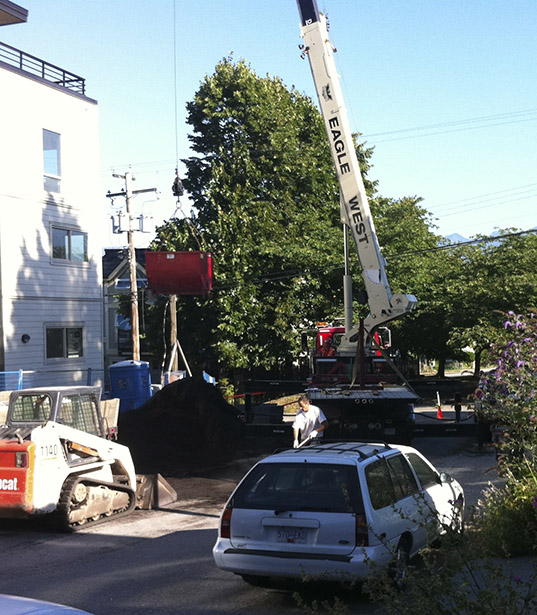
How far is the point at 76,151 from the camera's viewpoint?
30172mm

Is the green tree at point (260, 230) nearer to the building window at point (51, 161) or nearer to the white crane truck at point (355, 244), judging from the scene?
the building window at point (51, 161)

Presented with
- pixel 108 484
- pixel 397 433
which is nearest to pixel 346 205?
pixel 397 433

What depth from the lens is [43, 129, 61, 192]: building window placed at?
2897 cm

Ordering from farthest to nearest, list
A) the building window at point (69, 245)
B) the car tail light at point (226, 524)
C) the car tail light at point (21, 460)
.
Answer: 1. the building window at point (69, 245)
2. the car tail light at point (21, 460)
3. the car tail light at point (226, 524)

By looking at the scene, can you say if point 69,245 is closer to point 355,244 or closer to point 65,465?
point 355,244

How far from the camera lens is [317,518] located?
7.95 m

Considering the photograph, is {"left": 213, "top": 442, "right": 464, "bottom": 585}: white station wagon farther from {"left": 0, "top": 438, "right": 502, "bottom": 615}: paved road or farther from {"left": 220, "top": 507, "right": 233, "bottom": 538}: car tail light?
{"left": 0, "top": 438, "right": 502, "bottom": 615}: paved road

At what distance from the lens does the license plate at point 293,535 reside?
7.94m

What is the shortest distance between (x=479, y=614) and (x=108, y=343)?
182 feet

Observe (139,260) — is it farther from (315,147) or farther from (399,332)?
(399,332)

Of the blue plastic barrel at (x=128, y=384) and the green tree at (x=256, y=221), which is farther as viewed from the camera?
the green tree at (x=256, y=221)

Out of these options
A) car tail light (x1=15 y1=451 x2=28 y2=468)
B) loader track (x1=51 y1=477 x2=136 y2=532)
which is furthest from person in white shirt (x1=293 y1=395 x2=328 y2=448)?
car tail light (x1=15 y1=451 x2=28 y2=468)

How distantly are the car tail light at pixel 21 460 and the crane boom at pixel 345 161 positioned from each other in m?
9.57

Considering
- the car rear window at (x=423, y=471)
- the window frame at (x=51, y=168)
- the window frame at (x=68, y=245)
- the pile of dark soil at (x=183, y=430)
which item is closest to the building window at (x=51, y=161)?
the window frame at (x=51, y=168)
